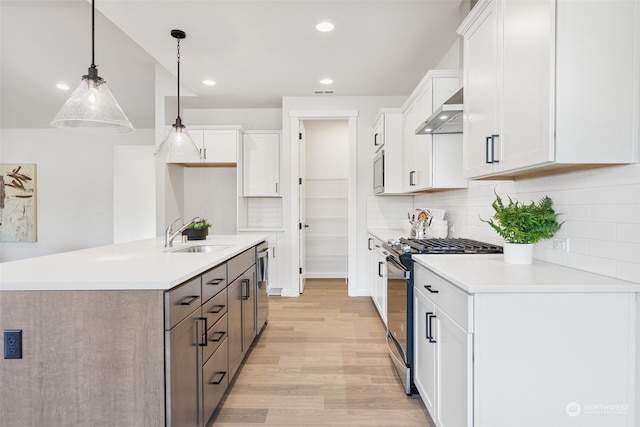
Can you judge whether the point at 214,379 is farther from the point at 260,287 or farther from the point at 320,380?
the point at 260,287

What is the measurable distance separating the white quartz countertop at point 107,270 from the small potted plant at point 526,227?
150cm

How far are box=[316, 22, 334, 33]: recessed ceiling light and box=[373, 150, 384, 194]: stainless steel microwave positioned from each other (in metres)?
1.48

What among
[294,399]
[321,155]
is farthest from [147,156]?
[294,399]

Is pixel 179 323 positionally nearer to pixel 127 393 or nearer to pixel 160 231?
pixel 127 393

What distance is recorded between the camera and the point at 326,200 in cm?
606

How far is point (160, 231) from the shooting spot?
174 inches

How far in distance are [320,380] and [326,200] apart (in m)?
3.86

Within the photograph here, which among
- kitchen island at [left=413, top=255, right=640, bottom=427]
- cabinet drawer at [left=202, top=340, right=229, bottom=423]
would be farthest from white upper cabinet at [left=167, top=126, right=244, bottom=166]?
kitchen island at [left=413, top=255, right=640, bottom=427]

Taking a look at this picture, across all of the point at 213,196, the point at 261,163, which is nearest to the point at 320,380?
the point at 261,163

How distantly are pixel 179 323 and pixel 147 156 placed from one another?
5.67m

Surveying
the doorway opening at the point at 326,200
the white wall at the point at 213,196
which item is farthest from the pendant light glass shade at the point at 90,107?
the doorway opening at the point at 326,200

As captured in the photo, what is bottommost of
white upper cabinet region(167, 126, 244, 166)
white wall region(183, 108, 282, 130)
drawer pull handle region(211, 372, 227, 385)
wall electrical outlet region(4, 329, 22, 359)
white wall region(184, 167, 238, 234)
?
drawer pull handle region(211, 372, 227, 385)

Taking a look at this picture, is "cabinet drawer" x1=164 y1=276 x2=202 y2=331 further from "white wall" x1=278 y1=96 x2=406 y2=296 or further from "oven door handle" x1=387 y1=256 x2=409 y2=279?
"white wall" x1=278 y1=96 x2=406 y2=296

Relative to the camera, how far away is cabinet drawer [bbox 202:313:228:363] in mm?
1827
